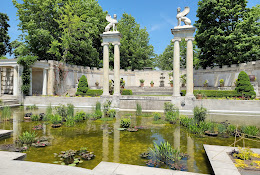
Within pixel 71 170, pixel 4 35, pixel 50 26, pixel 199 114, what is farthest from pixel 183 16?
pixel 4 35

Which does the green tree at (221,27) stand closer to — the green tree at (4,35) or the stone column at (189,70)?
the stone column at (189,70)

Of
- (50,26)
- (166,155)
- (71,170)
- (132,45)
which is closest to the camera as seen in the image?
(71,170)

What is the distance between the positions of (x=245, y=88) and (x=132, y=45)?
2967 cm

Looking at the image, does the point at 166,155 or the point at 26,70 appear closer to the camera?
the point at 166,155

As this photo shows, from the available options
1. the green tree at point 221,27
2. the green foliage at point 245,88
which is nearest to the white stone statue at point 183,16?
the green foliage at point 245,88

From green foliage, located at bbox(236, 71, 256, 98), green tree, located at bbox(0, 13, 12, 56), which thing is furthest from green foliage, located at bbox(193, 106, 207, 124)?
green tree, located at bbox(0, 13, 12, 56)

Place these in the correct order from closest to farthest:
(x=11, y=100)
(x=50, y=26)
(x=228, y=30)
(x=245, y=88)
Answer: (x=245, y=88), (x=11, y=100), (x=228, y=30), (x=50, y=26)

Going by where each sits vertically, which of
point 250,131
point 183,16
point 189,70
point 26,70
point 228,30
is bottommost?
point 250,131

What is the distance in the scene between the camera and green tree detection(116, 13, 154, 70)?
42969mm

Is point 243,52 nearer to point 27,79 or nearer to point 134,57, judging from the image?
point 134,57

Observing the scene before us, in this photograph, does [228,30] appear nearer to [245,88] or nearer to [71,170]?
[245,88]

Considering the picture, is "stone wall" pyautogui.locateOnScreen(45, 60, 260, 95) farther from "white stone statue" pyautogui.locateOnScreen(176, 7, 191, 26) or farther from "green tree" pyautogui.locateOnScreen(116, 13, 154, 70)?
"white stone statue" pyautogui.locateOnScreen(176, 7, 191, 26)

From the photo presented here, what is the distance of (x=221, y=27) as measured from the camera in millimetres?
30312

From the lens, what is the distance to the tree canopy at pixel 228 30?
28.1 meters
